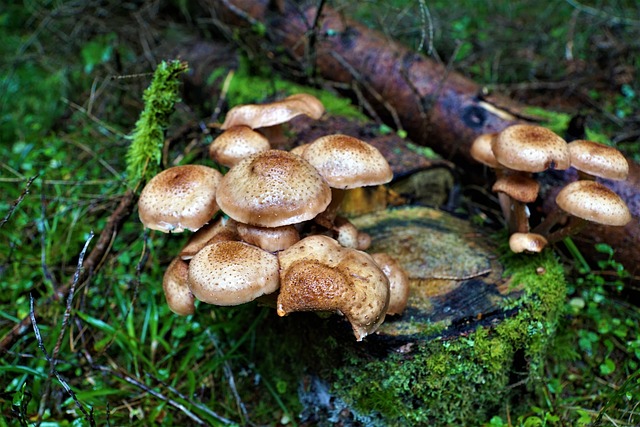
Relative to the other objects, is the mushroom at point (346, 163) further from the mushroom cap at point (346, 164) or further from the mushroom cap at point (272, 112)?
the mushroom cap at point (272, 112)

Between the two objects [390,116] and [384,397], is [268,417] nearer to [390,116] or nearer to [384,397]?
[384,397]

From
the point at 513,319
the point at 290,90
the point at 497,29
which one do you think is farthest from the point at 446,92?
the point at 497,29

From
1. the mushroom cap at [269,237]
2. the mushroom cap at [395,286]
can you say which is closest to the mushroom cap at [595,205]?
the mushroom cap at [395,286]

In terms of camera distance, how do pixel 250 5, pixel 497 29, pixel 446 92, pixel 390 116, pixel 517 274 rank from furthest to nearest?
pixel 497 29 → pixel 250 5 → pixel 390 116 → pixel 446 92 → pixel 517 274

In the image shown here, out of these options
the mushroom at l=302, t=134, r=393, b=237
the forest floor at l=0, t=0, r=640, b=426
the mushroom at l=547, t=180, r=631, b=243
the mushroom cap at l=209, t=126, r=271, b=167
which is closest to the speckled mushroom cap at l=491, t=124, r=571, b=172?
the mushroom at l=547, t=180, r=631, b=243

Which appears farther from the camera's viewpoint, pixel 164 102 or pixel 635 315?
pixel 635 315

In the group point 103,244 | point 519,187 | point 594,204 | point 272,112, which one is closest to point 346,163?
point 272,112

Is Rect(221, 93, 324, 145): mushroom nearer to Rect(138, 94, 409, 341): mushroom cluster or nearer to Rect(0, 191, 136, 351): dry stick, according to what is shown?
Rect(138, 94, 409, 341): mushroom cluster
